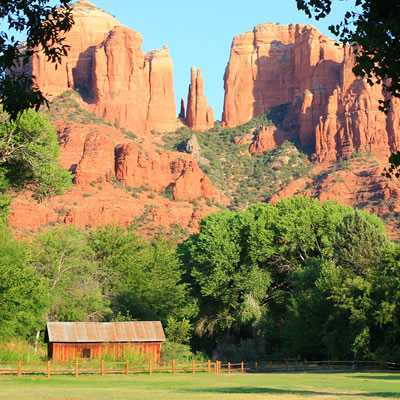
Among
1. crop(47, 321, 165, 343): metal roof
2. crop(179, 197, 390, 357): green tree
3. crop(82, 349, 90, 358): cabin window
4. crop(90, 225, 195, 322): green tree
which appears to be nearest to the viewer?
crop(47, 321, 165, 343): metal roof

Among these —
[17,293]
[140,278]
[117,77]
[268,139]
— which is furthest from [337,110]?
[17,293]

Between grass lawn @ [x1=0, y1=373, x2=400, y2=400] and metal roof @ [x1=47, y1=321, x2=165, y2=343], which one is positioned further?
metal roof @ [x1=47, y1=321, x2=165, y2=343]

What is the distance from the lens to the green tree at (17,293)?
4178 centimetres

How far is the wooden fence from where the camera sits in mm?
43969

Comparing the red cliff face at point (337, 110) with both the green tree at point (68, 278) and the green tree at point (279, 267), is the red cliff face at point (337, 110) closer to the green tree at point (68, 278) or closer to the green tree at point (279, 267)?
the green tree at point (279, 267)

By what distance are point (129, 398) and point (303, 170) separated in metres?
148

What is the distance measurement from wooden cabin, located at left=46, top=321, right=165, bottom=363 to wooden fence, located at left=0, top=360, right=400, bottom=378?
1905 millimetres

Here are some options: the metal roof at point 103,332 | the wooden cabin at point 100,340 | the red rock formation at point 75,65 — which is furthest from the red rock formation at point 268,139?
the wooden cabin at point 100,340

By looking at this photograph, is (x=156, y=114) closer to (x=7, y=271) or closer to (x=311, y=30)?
(x=311, y=30)

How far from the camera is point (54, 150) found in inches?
1773

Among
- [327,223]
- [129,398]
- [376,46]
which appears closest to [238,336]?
[327,223]

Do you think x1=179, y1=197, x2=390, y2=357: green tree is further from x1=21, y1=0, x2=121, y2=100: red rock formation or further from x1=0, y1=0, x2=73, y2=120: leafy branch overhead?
x1=21, y1=0, x2=121, y2=100: red rock formation

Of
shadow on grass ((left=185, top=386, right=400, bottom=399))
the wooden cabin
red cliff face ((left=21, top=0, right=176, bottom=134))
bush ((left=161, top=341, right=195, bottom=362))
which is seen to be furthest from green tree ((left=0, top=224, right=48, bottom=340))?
red cliff face ((left=21, top=0, right=176, bottom=134))

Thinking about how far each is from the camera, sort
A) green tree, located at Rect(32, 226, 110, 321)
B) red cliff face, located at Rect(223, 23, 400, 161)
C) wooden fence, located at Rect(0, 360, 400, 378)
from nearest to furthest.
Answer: wooden fence, located at Rect(0, 360, 400, 378) → green tree, located at Rect(32, 226, 110, 321) → red cliff face, located at Rect(223, 23, 400, 161)
